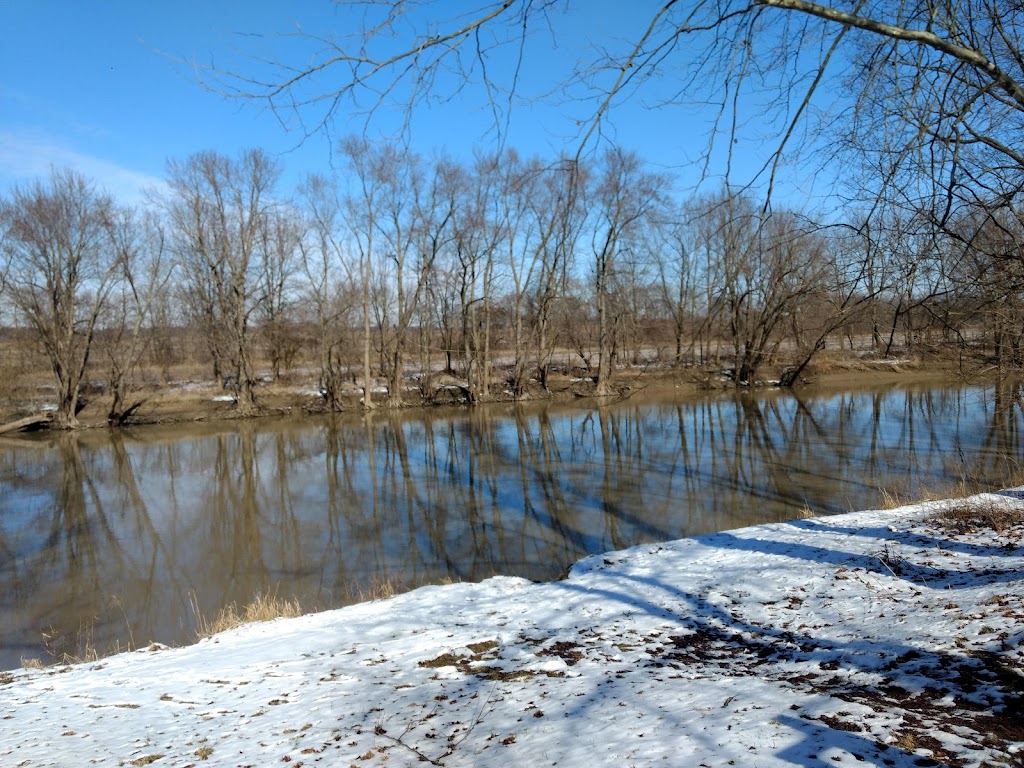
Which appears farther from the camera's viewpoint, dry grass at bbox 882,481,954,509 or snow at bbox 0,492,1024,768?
dry grass at bbox 882,481,954,509

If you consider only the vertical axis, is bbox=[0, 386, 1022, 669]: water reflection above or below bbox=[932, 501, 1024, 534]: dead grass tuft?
below

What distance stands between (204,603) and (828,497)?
33.2 ft

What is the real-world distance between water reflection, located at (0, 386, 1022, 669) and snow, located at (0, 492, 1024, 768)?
7.96 feet

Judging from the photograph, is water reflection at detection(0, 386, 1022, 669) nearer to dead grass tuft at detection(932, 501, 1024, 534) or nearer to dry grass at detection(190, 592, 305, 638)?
dry grass at detection(190, 592, 305, 638)

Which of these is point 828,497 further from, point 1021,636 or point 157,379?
point 157,379

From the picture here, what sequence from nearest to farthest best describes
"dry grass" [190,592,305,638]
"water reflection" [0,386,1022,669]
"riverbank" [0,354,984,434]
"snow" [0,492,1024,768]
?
"snow" [0,492,1024,768] < "dry grass" [190,592,305,638] < "water reflection" [0,386,1022,669] < "riverbank" [0,354,984,434]

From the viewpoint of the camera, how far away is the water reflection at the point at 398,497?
8.96 metres

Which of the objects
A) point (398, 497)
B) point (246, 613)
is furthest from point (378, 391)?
point (246, 613)

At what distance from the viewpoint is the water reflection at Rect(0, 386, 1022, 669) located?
29.4 ft

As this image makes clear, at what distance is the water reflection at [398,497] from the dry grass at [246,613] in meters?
0.24

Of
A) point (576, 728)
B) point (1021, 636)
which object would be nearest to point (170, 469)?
point (576, 728)

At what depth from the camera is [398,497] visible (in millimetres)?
13523

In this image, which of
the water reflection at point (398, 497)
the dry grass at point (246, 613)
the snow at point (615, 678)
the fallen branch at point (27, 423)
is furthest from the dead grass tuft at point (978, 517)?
the fallen branch at point (27, 423)

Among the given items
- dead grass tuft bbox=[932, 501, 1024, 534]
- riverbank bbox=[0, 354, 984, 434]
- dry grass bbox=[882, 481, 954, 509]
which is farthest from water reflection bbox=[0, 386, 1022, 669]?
riverbank bbox=[0, 354, 984, 434]
